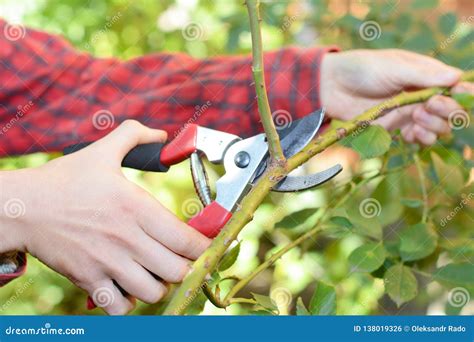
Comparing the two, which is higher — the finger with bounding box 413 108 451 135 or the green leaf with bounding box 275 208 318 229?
the finger with bounding box 413 108 451 135

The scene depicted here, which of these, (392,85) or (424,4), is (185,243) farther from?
(424,4)

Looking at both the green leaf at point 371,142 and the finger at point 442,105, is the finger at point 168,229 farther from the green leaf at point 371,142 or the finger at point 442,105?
the finger at point 442,105

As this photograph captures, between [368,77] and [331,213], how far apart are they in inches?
8.9

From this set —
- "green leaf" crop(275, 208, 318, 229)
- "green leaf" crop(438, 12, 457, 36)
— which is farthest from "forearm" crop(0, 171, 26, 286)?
"green leaf" crop(438, 12, 457, 36)

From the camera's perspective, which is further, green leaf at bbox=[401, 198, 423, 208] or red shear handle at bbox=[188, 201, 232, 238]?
green leaf at bbox=[401, 198, 423, 208]

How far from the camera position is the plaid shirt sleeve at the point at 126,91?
41.1 inches

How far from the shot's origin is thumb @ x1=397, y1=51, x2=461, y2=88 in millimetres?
928

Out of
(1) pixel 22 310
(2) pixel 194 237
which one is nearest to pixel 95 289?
(2) pixel 194 237

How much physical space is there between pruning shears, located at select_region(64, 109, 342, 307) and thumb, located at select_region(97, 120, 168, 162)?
0.04 ft

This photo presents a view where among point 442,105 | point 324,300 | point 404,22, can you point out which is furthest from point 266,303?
point 404,22

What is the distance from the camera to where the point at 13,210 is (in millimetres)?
733

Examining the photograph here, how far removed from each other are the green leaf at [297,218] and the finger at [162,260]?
0.23 metres

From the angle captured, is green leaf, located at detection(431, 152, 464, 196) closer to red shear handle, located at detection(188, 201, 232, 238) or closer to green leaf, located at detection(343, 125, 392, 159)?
green leaf, located at detection(343, 125, 392, 159)

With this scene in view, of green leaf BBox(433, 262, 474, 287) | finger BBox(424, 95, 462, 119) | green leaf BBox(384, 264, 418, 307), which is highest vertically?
finger BBox(424, 95, 462, 119)
